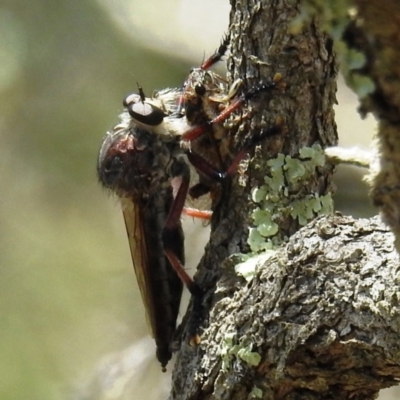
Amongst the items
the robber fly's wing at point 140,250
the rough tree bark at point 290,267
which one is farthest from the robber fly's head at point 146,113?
the rough tree bark at point 290,267

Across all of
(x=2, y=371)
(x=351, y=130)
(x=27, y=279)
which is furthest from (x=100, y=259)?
(x=351, y=130)

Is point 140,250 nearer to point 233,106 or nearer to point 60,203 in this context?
point 233,106

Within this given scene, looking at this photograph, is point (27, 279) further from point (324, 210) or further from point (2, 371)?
point (324, 210)

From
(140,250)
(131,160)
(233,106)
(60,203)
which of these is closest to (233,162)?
(233,106)

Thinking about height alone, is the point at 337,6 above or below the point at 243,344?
below

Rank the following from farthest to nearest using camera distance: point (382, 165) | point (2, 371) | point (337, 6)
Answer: point (2, 371)
point (382, 165)
point (337, 6)

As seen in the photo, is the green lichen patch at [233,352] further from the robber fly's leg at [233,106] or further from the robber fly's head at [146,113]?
the robber fly's head at [146,113]

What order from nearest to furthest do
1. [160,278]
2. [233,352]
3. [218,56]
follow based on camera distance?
1. [233,352]
2. [218,56]
3. [160,278]
